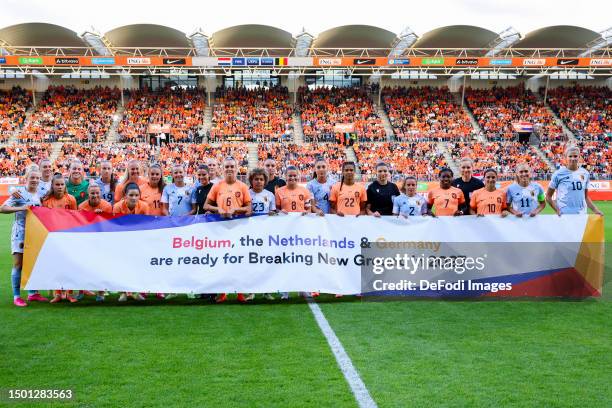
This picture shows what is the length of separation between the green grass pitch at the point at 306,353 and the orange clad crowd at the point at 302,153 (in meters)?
25.6

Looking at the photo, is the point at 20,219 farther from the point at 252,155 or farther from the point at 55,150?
the point at 55,150

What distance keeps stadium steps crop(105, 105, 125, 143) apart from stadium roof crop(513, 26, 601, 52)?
29.2m

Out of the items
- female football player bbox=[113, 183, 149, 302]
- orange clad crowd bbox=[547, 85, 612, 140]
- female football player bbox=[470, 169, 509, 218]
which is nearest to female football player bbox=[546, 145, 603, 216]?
female football player bbox=[470, 169, 509, 218]

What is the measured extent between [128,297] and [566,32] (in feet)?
125

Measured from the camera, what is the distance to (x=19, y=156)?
3269 cm

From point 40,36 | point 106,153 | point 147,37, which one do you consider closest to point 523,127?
point 147,37

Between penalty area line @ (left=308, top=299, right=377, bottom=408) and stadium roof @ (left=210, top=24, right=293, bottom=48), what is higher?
stadium roof @ (left=210, top=24, right=293, bottom=48)

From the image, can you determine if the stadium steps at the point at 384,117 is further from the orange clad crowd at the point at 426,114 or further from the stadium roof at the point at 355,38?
the stadium roof at the point at 355,38

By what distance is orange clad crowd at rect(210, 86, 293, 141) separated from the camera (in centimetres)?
3697

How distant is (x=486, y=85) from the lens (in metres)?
44.2

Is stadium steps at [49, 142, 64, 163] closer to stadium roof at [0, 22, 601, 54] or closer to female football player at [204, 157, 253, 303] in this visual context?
stadium roof at [0, 22, 601, 54]

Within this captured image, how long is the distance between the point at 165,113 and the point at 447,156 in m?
20.2

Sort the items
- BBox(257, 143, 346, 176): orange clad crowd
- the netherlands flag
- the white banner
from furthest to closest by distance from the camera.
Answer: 1. the netherlands flag
2. BBox(257, 143, 346, 176): orange clad crowd
3. the white banner

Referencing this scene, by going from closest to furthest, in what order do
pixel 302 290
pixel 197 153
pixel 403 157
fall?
pixel 302 290
pixel 403 157
pixel 197 153
